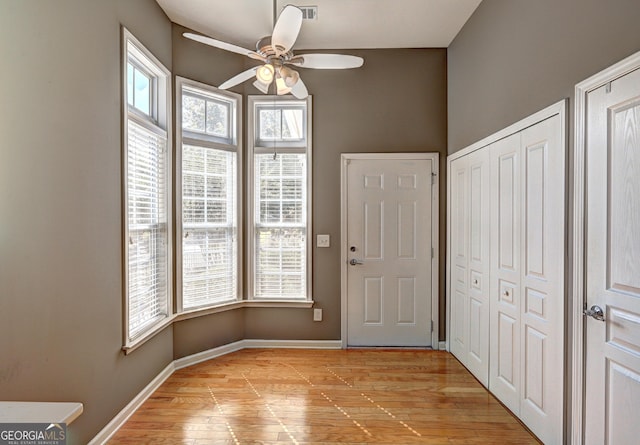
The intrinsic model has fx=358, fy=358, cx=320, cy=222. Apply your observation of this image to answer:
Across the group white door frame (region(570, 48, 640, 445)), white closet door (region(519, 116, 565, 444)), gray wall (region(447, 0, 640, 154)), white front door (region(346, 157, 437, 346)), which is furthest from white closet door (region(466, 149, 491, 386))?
white door frame (region(570, 48, 640, 445))

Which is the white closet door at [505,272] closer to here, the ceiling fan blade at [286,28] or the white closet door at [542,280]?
the white closet door at [542,280]

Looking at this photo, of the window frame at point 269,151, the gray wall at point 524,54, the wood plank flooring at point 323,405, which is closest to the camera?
the gray wall at point 524,54

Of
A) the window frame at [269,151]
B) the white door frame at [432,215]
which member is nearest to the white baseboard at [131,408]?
the window frame at [269,151]

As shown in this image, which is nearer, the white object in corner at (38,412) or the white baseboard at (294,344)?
the white object in corner at (38,412)

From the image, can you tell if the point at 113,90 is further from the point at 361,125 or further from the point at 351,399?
the point at 351,399

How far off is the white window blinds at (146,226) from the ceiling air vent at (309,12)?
1.60 metres

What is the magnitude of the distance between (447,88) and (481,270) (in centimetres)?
197

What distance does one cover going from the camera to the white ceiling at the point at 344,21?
2.99 metres

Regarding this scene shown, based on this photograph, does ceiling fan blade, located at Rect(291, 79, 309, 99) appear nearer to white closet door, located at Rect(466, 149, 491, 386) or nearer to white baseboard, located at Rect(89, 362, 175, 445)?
white closet door, located at Rect(466, 149, 491, 386)

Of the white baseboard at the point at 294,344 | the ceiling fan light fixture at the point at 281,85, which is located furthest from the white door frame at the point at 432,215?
the ceiling fan light fixture at the point at 281,85

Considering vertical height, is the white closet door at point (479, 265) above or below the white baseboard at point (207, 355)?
above

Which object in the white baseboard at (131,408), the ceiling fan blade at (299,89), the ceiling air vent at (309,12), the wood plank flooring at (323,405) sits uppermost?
the ceiling air vent at (309,12)

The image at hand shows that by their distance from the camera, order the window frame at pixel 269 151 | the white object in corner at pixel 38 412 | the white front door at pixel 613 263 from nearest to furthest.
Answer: the white object in corner at pixel 38 412
the white front door at pixel 613 263
the window frame at pixel 269 151

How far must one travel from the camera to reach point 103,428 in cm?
222
